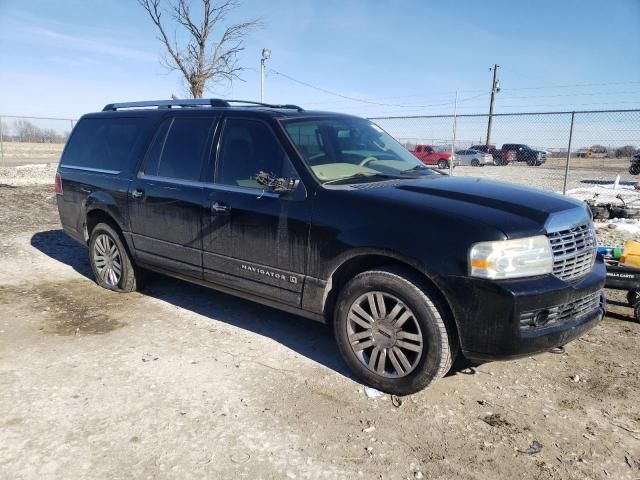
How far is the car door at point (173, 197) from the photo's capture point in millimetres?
4262

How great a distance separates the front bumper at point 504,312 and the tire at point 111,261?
357 cm

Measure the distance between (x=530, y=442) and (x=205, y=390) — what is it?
78.5 inches

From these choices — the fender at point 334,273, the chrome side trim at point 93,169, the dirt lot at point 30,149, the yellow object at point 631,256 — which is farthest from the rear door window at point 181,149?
the dirt lot at point 30,149

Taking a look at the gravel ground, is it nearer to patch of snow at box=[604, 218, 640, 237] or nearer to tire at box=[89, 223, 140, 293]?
patch of snow at box=[604, 218, 640, 237]

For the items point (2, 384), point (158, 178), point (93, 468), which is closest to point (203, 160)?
point (158, 178)

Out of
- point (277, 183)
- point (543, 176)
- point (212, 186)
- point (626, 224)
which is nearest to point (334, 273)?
point (277, 183)

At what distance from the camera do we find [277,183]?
3.58 m

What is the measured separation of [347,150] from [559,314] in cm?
200

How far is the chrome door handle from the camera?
156 inches

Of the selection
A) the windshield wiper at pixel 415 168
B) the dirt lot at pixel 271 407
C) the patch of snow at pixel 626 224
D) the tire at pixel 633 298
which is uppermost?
the windshield wiper at pixel 415 168

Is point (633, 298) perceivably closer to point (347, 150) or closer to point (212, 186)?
point (347, 150)

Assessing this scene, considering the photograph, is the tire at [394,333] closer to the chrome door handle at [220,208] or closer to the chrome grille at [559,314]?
the chrome grille at [559,314]

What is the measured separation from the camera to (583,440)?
282 cm

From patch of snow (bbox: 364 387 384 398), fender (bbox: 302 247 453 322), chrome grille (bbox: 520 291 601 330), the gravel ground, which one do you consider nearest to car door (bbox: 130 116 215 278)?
fender (bbox: 302 247 453 322)
